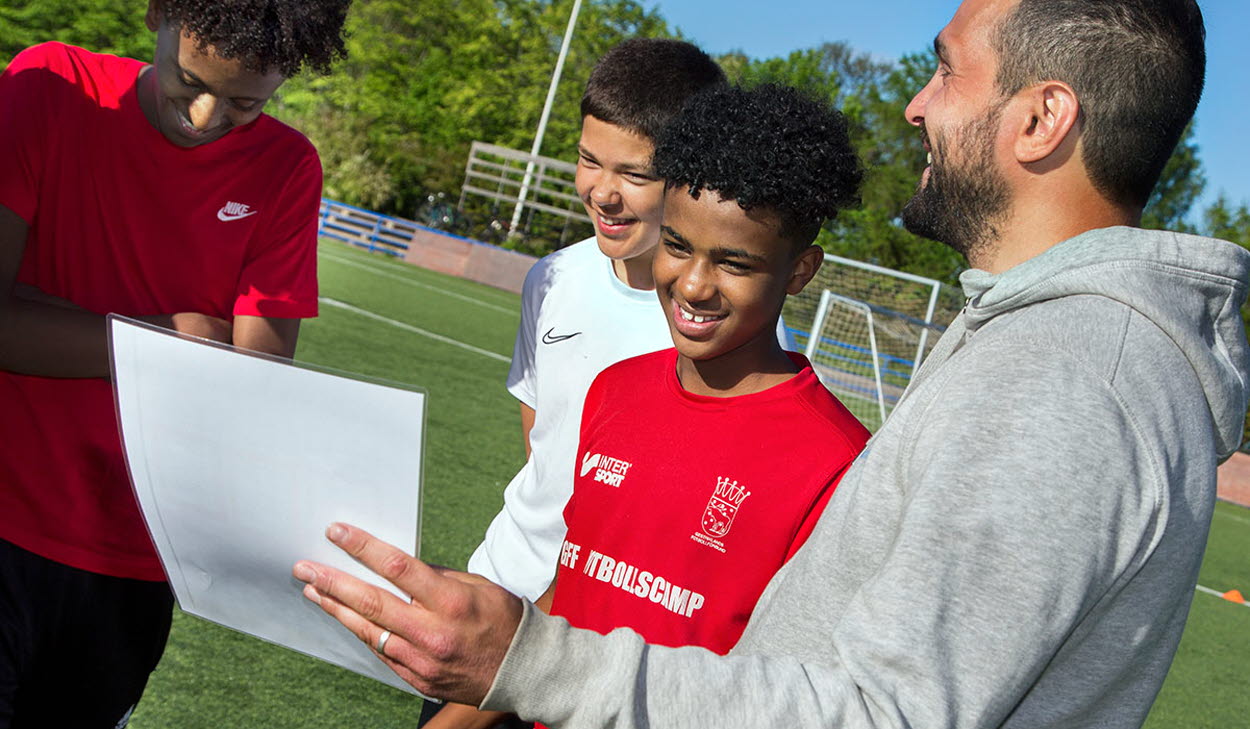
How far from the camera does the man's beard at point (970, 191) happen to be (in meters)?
1.40

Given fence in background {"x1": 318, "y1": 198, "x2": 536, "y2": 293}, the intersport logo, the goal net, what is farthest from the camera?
fence in background {"x1": 318, "y1": 198, "x2": 536, "y2": 293}

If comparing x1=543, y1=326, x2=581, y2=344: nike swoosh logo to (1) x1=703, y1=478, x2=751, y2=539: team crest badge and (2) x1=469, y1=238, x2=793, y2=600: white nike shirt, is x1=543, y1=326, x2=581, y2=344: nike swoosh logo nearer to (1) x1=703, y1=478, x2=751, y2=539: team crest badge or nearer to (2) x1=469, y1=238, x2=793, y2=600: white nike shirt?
(2) x1=469, y1=238, x2=793, y2=600: white nike shirt

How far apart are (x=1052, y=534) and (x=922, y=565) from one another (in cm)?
12

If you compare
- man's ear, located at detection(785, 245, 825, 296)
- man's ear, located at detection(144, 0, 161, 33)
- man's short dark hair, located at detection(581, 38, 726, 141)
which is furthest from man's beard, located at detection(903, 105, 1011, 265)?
man's ear, located at detection(144, 0, 161, 33)

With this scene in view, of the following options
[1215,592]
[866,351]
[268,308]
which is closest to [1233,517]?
[866,351]

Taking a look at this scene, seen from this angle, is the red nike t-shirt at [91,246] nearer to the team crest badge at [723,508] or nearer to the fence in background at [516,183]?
the team crest badge at [723,508]

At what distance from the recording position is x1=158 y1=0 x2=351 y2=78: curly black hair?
7.19 ft

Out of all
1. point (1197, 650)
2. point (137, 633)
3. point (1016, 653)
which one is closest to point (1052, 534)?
point (1016, 653)

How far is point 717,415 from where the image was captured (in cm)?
200

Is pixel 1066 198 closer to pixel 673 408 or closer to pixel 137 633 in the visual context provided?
pixel 673 408

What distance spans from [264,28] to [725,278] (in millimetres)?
1074

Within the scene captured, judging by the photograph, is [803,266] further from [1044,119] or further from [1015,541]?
[1015,541]

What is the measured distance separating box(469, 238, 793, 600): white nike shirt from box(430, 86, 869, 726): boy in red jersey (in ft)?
0.92

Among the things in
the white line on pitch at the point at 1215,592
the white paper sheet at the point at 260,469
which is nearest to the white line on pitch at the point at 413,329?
the white line on pitch at the point at 1215,592
